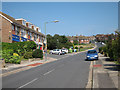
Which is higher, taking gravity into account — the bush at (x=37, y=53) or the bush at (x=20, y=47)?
the bush at (x=20, y=47)

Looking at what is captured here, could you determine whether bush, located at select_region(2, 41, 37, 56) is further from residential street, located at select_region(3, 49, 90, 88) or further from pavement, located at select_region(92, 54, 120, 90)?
pavement, located at select_region(92, 54, 120, 90)

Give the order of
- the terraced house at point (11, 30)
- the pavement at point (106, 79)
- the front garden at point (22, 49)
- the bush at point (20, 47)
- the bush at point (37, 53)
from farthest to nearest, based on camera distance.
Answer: the terraced house at point (11, 30)
the bush at point (37, 53)
the bush at point (20, 47)
the front garden at point (22, 49)
the pavement at point (106, 79)

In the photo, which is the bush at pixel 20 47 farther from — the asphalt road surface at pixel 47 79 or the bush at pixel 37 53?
the asphalt road surface at pixel 47 79

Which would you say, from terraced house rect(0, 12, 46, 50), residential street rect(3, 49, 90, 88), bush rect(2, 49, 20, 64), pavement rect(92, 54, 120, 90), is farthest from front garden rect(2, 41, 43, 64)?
pavement rect(92, 54, 120, 90)

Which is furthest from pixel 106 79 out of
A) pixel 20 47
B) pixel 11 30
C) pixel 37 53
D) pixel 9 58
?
pixel 11 30

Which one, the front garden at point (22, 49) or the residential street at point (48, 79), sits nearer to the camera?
the residential street at point (48, 79)

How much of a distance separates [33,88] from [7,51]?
16.1 meters

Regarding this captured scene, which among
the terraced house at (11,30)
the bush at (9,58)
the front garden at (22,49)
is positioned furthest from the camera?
the terraced house at (11,30)

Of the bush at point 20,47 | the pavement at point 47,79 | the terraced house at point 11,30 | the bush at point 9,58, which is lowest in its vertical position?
the pavement at point 47,79

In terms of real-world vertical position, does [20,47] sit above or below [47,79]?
above

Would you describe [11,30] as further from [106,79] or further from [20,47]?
[106,79]

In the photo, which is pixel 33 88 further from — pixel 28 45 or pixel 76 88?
pixel 28 45

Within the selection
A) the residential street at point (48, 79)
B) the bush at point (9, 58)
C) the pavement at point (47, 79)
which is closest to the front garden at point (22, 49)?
the bush at point (9, 58)

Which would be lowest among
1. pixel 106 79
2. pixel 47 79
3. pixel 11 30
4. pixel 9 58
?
pixel 47 79
